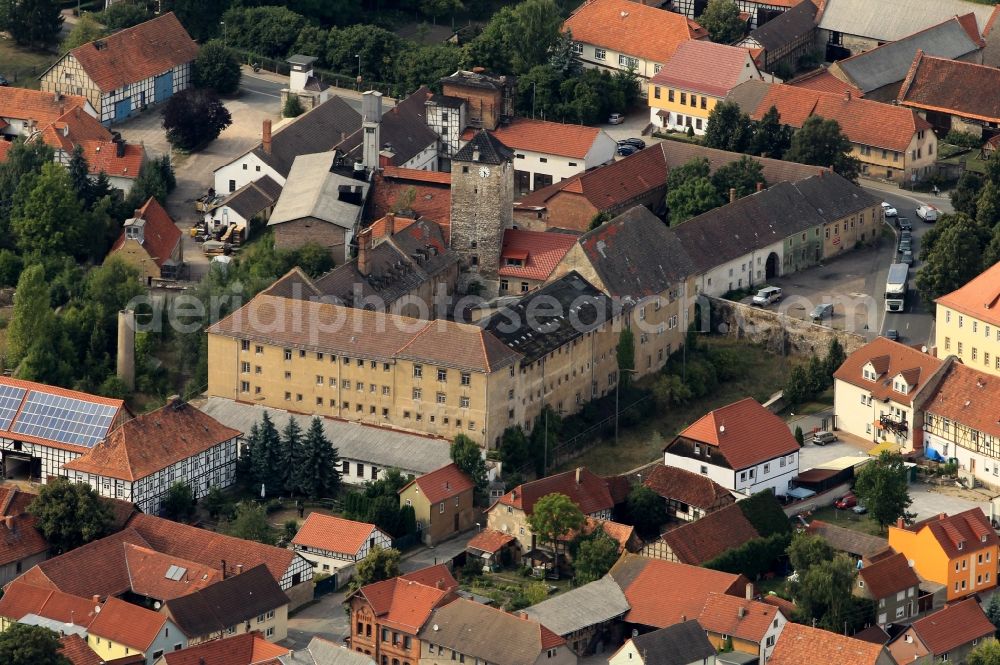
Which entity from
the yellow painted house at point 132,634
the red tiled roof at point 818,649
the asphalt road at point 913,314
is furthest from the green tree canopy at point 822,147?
the yellow painted house at point 132,634

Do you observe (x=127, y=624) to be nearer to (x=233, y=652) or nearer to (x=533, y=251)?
(x=233, y=652)

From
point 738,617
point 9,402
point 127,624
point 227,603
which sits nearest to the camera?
point 127,624

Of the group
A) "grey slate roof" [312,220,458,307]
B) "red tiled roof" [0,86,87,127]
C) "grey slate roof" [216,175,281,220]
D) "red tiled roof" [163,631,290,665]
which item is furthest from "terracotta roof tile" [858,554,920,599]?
"red tiled roof" [0,86,87,127]

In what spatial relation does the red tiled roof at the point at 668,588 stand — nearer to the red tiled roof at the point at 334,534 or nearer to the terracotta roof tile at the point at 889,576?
the terracotta roof tile at the point at 889,576

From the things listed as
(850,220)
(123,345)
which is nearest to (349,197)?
(123,345)

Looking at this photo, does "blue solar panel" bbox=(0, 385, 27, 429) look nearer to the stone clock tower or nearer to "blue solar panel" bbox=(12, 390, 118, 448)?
"blue solar panel" bbox=(12, 390, 118, 448)

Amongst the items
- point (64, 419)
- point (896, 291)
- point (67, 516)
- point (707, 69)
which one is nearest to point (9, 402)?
point (64, 419)

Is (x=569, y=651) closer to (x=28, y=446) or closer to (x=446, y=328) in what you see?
(x=446, y=328)
